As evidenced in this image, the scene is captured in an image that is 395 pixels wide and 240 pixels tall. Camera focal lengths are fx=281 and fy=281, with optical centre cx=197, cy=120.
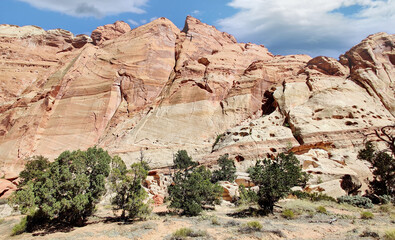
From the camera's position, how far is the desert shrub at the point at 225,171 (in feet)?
83.4

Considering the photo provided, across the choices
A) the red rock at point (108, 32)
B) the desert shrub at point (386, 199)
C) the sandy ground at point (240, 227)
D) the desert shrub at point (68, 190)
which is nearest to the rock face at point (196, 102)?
the desert shrub at point (386, 199)

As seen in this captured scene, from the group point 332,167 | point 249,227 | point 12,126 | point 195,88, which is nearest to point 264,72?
point 195,88

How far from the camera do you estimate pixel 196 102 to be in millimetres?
39750

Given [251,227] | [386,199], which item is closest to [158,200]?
[251,227]

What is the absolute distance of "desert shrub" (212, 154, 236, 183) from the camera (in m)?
25.4

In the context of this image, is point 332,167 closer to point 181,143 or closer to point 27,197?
point 181,143

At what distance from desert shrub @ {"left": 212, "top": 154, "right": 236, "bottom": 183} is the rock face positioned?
2.08 m

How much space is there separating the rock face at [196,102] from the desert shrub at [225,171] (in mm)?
2075

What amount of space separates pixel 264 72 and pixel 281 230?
32.5 meters

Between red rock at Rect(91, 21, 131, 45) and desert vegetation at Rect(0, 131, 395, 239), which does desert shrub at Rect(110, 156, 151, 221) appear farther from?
red rock at Rect(91, 21, 131, 45)

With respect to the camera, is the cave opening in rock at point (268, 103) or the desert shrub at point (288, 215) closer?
the desert shrub at point (288, 215)

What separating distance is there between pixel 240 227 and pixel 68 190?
30.8 ft

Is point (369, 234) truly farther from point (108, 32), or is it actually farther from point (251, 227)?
point (108, 32)

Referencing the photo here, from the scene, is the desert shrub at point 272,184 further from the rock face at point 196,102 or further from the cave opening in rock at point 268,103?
the cave opening in rock at point 268,103
